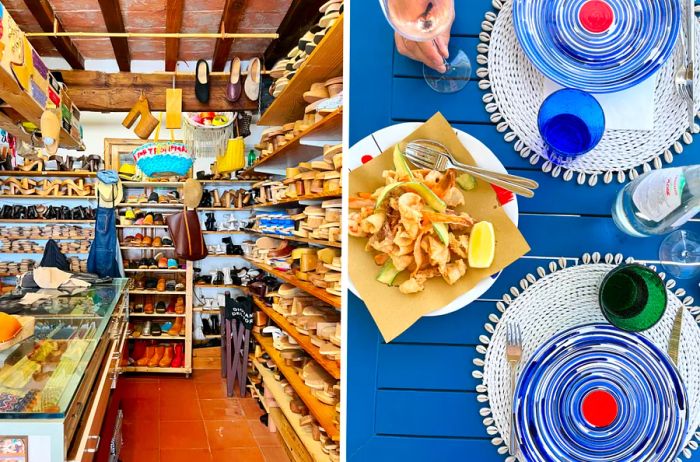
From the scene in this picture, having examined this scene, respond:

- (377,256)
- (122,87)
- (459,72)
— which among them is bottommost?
(377,256)

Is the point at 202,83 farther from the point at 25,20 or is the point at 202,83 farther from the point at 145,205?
the point at 145,205

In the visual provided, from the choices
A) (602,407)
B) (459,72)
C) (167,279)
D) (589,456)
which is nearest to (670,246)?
(602,407)

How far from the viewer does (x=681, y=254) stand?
1.24 m

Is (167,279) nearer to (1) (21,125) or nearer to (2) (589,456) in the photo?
(1) (21,125)

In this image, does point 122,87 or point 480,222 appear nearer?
point 480,222

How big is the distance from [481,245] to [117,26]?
528cm

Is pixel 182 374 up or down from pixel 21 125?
down

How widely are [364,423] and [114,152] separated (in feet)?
23.9

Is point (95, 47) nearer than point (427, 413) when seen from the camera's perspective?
No

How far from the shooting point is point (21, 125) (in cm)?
464

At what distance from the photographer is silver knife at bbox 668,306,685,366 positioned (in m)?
1.24

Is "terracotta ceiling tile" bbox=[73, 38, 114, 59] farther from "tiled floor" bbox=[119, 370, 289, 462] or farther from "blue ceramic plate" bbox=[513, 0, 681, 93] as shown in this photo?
"blue ceramic plate" bbox=[513, 0, 681, 93]

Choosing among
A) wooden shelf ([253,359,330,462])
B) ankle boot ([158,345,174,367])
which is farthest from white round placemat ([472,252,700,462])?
ankle boot ([158,345,174,367])

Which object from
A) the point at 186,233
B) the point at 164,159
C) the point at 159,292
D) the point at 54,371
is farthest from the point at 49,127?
the point at 159,292
